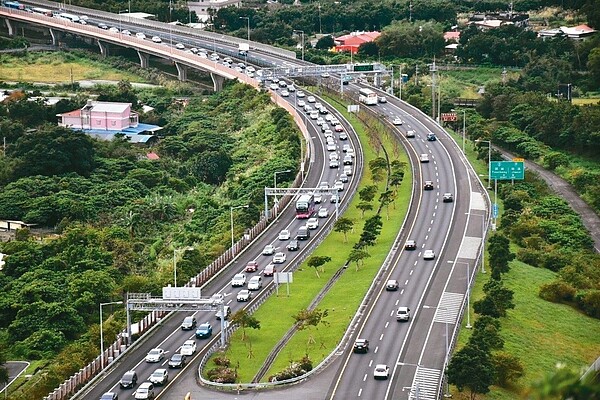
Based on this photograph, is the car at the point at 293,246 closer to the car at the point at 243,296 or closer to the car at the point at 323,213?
the car at the point at 323,213

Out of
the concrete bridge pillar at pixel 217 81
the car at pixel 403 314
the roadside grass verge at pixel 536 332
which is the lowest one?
the roadside grass verge at pixel 536 332

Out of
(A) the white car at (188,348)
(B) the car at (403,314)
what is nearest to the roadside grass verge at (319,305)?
(A) the white car at (188,348)

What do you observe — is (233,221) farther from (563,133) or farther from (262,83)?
(262,83)

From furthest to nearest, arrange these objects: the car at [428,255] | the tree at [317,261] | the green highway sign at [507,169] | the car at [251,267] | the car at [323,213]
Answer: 1. the car at [323,213]
2. the green highway sign at [507,169]
3. the car at [251,267]
4. the car at [428,255]
5. the tree at [317,261]

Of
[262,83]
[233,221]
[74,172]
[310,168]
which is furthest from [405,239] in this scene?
[262,83]

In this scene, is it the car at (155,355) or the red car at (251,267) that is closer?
the car at (155,355)

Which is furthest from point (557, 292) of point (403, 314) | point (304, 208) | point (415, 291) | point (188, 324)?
point (304, 208)

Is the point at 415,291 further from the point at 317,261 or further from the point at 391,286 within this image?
the point at 317,261
